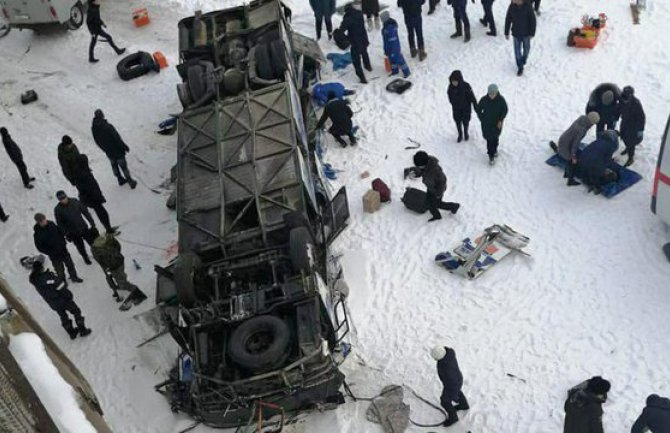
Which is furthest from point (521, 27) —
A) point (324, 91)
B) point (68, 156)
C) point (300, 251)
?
point (68, 156)

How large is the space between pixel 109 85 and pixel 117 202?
13.7 feet

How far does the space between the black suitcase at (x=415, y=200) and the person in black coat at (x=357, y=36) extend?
4.11 metres

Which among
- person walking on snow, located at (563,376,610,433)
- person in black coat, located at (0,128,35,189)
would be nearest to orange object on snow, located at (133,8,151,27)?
person in black coat, located at (0,128,35,189)

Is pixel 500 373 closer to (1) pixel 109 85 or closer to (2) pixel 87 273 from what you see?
(2) pixel 87 273

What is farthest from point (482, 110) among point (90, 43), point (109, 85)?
point (90, 43)

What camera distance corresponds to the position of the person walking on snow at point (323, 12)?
15609mm

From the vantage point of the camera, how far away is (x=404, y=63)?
14.5 metres

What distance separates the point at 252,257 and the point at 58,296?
9.59 feet

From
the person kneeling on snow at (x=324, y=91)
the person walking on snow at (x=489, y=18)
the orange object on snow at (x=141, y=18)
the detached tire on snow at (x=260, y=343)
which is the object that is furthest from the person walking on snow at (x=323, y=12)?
the detached tire on snow at (x=260, y=343)

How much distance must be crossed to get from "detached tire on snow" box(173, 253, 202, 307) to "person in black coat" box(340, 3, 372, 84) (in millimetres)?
7104

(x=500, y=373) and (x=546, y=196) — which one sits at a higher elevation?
(x=546, y=196)

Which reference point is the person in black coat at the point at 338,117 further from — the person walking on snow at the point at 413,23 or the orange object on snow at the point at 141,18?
the orange object on snow at the point at 141,18

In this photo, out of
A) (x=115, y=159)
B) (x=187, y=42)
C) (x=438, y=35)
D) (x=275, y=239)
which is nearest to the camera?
(x=275, y=239)

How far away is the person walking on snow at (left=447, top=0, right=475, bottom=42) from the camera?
48.5 feet
